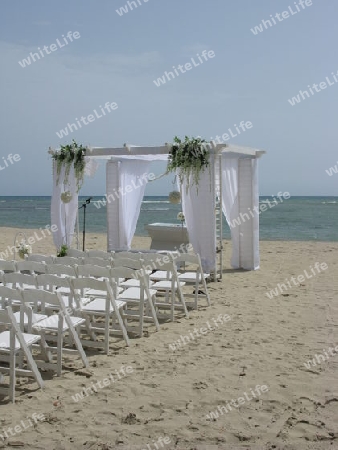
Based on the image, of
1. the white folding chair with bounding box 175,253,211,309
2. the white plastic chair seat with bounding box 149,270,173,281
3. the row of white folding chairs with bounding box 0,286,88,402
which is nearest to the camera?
the row of white folding chairs with bounding box 0,286,88,402

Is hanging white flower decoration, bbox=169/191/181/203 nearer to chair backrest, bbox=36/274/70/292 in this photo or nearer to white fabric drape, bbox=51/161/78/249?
white fabric drape, bbox=51/161/78/249

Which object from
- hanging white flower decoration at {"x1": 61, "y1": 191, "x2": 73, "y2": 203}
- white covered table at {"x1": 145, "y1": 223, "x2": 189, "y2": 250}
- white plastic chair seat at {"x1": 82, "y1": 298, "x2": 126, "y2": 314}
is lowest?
white plastic chair seat at {"x1": 82, "y1": 298, "x2": 126, "y2": 314}

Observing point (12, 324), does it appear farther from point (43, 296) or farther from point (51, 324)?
point (51, 324)

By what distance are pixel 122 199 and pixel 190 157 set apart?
95.9 inches

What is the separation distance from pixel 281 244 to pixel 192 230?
7.29 meters

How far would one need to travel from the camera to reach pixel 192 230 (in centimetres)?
940

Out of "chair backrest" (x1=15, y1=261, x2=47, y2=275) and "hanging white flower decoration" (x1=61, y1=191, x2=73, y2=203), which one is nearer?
"chair backrest" (x1=15, y1=261, x2=47, y2=275)

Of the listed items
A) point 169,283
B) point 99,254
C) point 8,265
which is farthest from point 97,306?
point 99,254

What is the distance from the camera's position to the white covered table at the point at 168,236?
35.6ft

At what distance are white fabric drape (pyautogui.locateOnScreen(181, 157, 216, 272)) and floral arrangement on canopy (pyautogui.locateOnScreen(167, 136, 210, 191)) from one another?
0.11 meters

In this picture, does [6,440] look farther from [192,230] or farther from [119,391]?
[192,230]

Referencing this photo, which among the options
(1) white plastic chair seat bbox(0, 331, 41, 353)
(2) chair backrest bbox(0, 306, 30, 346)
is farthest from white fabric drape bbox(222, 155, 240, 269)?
(2) chair backrest bbox(0, 306, 30, 346)

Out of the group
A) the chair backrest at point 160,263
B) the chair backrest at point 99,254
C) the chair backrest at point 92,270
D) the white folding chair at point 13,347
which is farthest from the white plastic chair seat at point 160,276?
the white folding chair at point 13,347

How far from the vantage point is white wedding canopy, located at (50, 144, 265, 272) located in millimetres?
9234
